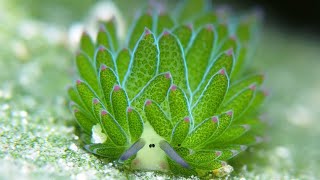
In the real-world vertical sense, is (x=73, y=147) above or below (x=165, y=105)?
below

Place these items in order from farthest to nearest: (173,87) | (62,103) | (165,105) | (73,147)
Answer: (62,103) < (73,147) < (165,105) < (173,87)

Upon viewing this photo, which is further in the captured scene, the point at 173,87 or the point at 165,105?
the point at 165,105

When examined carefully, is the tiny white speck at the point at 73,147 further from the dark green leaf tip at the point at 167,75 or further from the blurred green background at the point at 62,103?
the dark green leaf tip at the point at 167,75

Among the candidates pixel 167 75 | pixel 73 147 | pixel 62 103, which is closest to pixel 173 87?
pixel 167 75

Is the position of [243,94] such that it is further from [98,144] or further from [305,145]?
[305,145]

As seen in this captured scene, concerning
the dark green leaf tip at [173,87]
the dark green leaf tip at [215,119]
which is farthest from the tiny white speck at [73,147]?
the dark green leaf tip at [215,119]

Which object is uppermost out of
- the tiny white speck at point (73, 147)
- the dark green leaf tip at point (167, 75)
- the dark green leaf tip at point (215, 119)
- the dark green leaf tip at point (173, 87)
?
the dark green leaf tip at point (167, 75)

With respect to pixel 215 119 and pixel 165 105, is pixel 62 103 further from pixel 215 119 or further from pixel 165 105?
pixel 215 119
